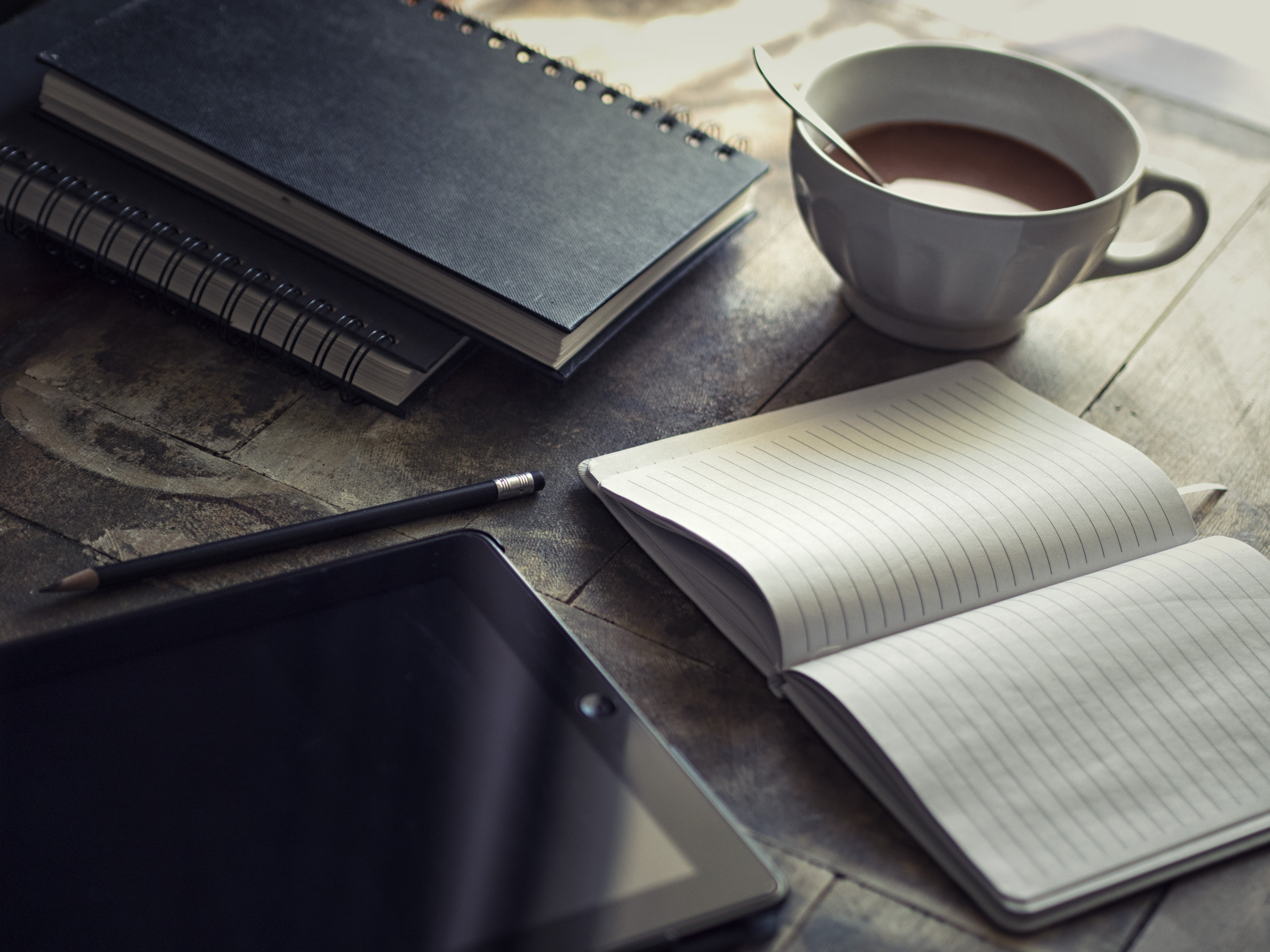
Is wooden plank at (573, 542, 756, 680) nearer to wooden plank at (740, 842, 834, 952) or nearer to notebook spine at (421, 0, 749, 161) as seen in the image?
wooden plank at (740, 842, 834, 952)

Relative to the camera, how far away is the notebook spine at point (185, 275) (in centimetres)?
70

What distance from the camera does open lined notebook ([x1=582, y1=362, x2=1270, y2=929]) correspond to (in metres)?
0.50

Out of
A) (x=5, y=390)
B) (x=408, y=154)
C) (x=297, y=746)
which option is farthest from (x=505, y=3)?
(x=297, y=746)

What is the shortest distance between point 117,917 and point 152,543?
233mm

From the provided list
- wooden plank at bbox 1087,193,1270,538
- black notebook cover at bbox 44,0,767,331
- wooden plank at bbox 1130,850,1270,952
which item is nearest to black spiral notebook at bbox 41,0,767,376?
black notebook cover at bbox 44,0,767,331

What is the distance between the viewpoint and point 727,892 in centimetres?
46

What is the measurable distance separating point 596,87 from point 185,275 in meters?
0.36

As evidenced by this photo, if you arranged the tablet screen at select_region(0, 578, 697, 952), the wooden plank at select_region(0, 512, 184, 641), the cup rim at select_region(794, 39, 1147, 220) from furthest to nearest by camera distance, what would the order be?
the cup rim at select_region(794, 39, 1147, 220), the wooden plank at select_region(0, 512, 184, 641), the tablet screen at select_region(0, 578, 697, 952)

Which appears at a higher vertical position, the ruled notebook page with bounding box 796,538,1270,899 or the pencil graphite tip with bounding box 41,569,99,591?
the ruled notebook page with bounding box 796,538,1270,899

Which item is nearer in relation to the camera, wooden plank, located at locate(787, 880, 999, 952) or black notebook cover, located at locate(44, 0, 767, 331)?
wooden plank, located at locate(787, 880, 999, 952)

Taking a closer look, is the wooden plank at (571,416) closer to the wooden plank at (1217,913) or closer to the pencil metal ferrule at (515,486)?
the pencil metal ferrule at (515,486)

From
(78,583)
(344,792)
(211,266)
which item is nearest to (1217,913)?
(344,792)

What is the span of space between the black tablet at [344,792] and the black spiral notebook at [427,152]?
24 centimetres

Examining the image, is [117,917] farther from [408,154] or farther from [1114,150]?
[1114,150]
